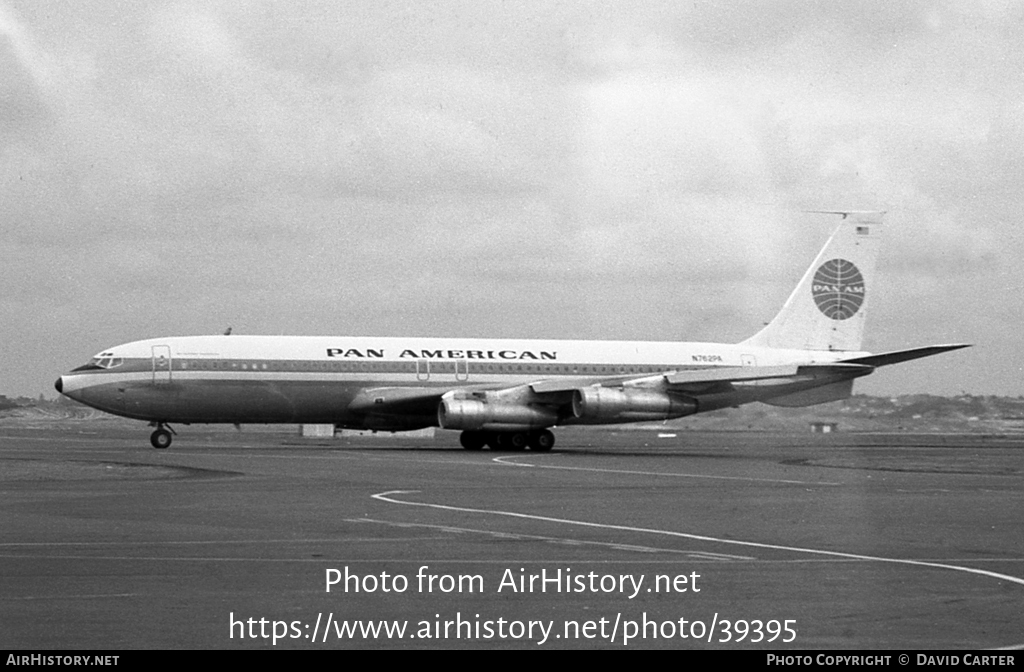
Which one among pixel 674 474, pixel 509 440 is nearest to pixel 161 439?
pixel 509 440

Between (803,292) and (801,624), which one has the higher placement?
(803,292)

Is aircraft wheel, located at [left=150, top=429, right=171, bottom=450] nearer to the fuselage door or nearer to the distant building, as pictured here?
the fuselage door

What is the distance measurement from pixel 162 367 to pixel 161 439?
98.0 inches

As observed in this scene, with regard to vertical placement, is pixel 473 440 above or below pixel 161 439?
below

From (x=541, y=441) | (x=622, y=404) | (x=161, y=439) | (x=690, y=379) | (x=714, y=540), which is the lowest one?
(x=714, y=540)

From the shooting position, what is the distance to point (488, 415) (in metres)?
51.5

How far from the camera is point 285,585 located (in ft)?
44.8

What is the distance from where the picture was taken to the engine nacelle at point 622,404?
52375mm

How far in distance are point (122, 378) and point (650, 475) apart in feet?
73.1

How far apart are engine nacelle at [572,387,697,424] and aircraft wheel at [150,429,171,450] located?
46.1 ft

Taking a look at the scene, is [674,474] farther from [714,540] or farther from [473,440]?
[473,440]

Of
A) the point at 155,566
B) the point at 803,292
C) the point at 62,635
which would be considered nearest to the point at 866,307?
the point at 803,292

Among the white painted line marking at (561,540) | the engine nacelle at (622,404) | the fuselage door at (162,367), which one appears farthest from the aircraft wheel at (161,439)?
the white painted line marking at (561,540)
